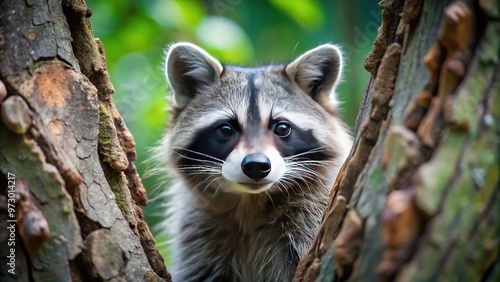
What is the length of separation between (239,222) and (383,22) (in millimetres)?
2351

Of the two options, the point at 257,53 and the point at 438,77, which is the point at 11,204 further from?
the point at 257,53

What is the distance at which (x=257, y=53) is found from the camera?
10555mm

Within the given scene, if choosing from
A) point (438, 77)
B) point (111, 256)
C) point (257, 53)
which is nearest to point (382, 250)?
point (438, 77)

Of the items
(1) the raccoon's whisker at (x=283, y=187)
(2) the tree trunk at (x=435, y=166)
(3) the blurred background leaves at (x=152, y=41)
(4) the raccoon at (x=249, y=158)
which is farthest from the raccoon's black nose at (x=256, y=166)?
(3) the blurred background leaves at (x=152, y=41)

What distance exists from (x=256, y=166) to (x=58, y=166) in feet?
5.91

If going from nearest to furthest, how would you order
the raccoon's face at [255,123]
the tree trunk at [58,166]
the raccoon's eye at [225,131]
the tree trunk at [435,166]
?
the tree trunk at [435,166], the tree trunk at [58,166], the raccoon's face at [255,123], the raccoon's eye at [225,131]

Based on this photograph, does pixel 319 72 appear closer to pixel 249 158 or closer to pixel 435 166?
pixel 249 158

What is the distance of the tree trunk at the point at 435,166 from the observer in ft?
8.54

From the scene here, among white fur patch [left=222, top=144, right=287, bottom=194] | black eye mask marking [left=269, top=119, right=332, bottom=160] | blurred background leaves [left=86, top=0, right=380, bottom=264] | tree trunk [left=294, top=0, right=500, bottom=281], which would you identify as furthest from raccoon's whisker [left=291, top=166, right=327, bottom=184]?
tree trunk [left=294, top=0, right=500, bottom=281]

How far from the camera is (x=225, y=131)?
544 centimetres

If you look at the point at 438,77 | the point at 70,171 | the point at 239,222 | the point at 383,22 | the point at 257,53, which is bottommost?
the point at 239,222

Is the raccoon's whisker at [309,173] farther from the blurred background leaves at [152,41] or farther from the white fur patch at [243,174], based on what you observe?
the blurred background leaves at [152,41]

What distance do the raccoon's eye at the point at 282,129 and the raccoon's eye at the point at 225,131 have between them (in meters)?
0.39

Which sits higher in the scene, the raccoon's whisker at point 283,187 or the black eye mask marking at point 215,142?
the black eye mask marking at point 215,142
